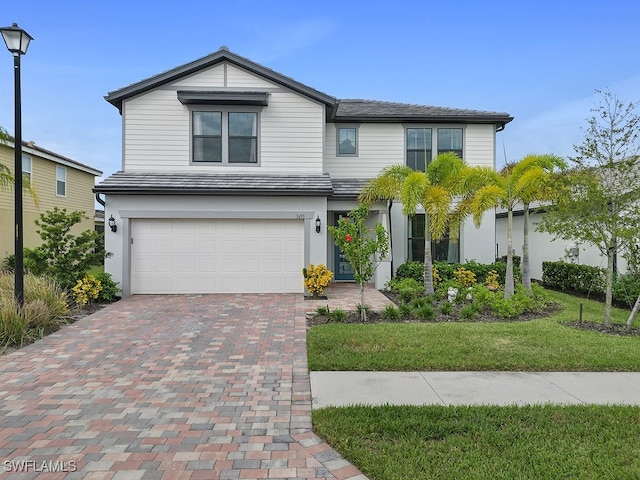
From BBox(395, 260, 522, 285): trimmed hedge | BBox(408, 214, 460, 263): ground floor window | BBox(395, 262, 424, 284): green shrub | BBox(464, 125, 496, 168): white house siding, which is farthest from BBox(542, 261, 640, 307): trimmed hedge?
BBox(395, 262, 424, 284): green shrub

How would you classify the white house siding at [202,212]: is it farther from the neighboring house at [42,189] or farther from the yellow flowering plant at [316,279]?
the neighboring house at [42,189]

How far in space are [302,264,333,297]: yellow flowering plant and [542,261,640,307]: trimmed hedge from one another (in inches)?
274

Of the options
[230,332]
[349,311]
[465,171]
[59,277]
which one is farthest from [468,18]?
[59,277]

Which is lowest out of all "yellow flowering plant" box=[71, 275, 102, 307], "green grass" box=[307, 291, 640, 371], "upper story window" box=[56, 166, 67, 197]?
"green grass" box=[307, 291, 640, 371]

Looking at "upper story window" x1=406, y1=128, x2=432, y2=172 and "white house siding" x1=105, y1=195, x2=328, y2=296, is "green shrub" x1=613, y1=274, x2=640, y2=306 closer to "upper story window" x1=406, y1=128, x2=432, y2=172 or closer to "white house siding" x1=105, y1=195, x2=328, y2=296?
"upper story window" x1=406, y1=128, x2=432, y2=172

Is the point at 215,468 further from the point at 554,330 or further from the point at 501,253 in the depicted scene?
the point at 501,253

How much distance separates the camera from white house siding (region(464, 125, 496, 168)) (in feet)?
47.1

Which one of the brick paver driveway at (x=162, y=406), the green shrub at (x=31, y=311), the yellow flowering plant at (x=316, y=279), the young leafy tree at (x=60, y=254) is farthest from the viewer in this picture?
the yellow flowering plant at (x=316, y=279)

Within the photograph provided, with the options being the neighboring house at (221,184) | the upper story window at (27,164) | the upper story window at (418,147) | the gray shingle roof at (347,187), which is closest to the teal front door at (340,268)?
the gray shingle roof at (347,187)

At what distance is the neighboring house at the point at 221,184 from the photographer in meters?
11.6

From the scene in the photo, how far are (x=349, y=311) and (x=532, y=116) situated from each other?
93.5 feet

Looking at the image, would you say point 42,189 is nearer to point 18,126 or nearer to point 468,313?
point 18,126

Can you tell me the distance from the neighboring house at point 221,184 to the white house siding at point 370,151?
1.00 meters

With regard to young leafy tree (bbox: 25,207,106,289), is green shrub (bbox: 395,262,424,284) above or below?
below
